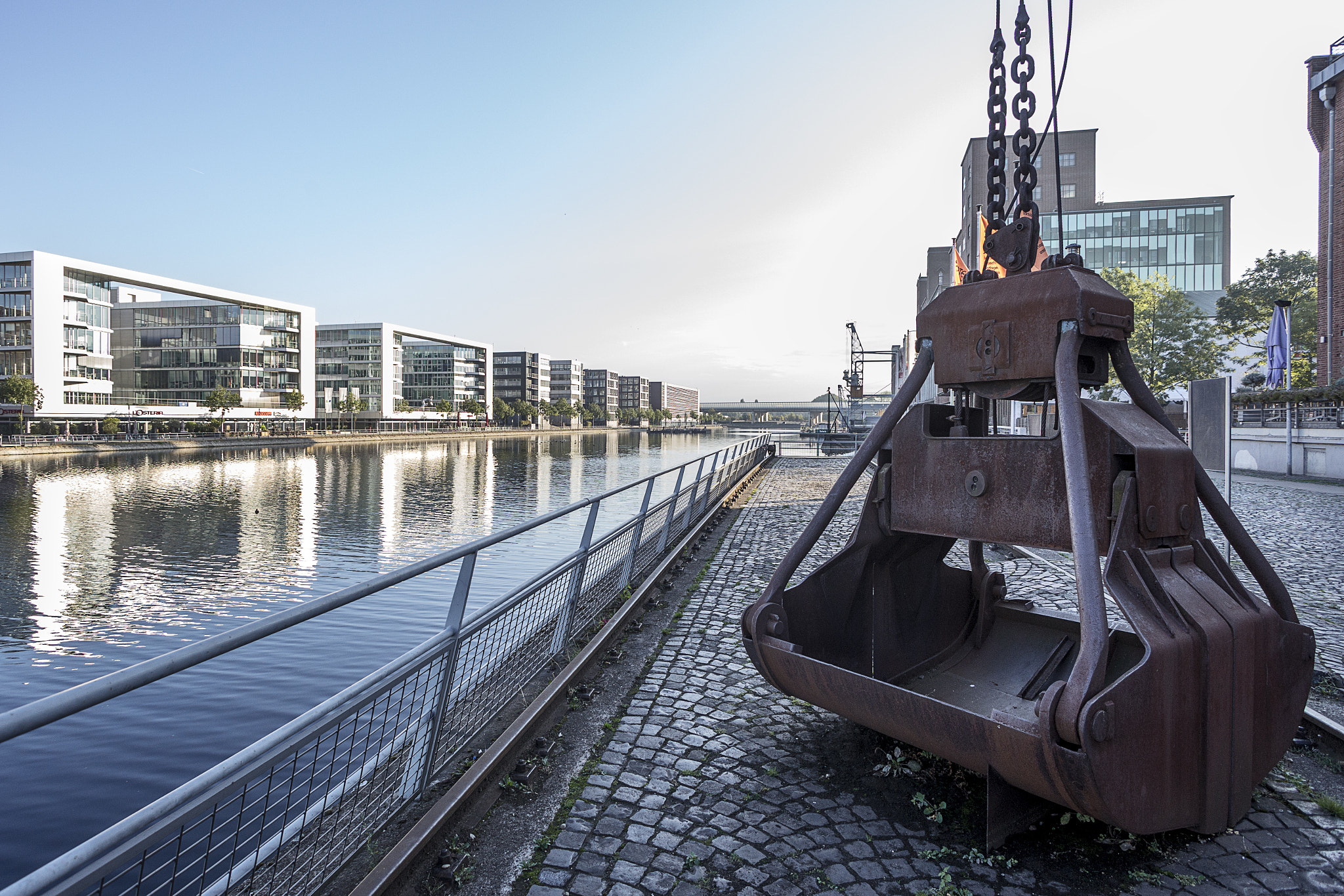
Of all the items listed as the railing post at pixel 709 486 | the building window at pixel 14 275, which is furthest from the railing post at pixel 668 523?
the building window at pixel 14 275

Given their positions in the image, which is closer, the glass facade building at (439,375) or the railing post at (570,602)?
the railing post at (570,602)

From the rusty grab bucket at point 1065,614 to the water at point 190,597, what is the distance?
5697mm

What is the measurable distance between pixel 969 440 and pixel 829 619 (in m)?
1.38

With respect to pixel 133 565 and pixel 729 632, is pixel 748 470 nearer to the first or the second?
pixel 133 565

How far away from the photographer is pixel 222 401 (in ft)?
253

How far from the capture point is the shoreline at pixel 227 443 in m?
51.0

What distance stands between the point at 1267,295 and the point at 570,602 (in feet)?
189

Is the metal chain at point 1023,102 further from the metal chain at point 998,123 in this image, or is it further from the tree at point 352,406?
the tree at point 352,406

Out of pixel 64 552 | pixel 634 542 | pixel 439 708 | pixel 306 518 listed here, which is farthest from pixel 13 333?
pixel 439 708

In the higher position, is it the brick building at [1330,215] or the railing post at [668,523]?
the brick building at [1330,215]

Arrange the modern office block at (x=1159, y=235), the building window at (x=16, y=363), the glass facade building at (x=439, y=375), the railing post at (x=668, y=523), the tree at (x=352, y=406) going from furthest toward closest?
1. the glass facade building at (x=439, y=375)
2. the tree at (x=352, y=406)
3. the modern office block at (x=1159, y=235)
4. the building window at (x=16, y=363)
5. the railing post at (x=668, y=523)

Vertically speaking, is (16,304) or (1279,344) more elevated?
(16,304)

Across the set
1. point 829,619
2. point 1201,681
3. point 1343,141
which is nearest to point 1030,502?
point 1201,681

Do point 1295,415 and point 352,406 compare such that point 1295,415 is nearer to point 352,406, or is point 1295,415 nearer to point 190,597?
point 190,597
